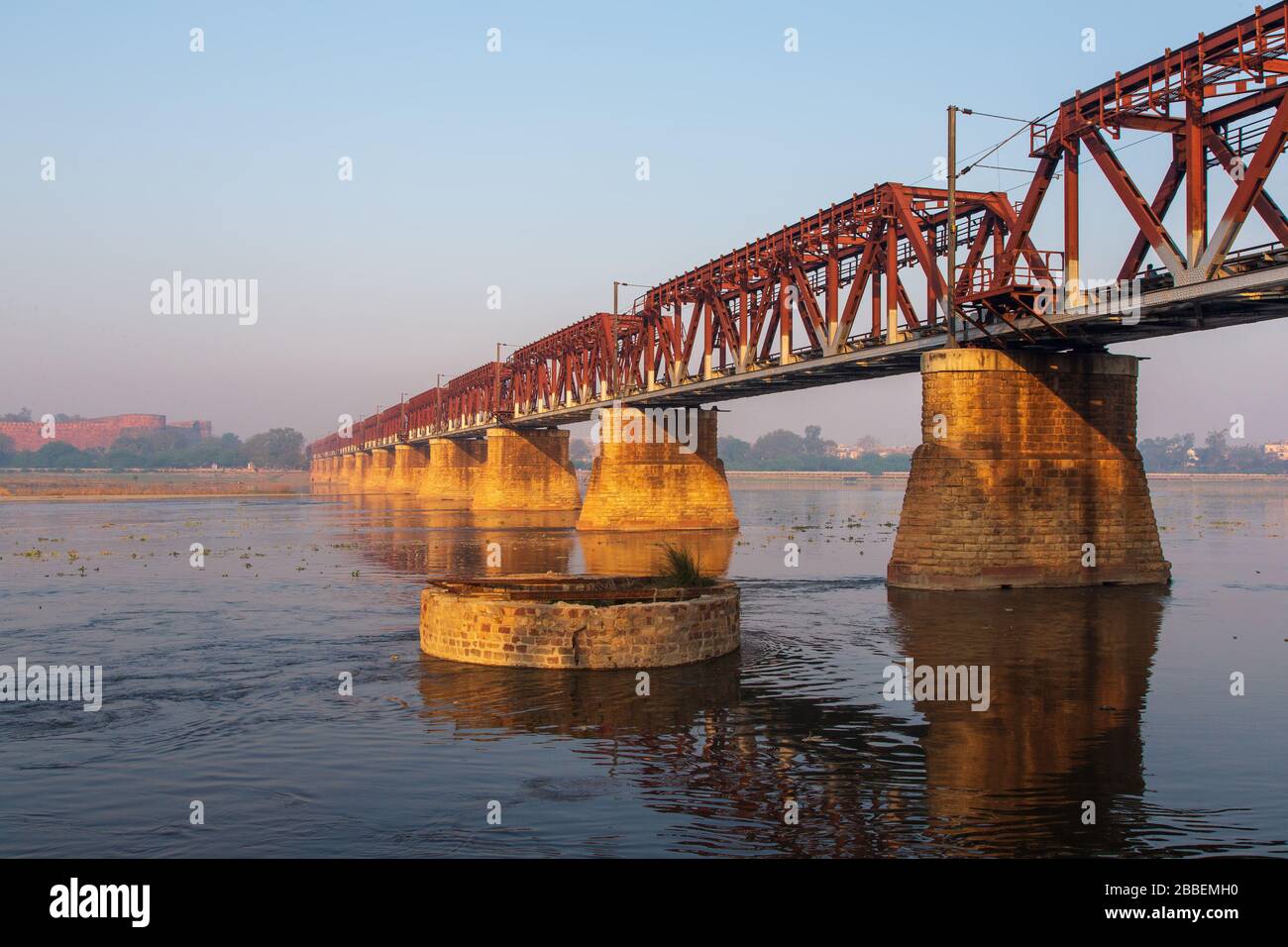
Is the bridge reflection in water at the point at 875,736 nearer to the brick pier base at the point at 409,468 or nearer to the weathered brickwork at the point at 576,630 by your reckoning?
the weathered brickwork at the point at 576,630

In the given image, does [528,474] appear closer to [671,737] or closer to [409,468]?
[409,468]

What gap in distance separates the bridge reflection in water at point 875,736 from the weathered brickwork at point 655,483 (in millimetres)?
38972

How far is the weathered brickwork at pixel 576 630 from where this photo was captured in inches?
838

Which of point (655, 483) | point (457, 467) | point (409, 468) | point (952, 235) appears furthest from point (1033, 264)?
point (409, 468)

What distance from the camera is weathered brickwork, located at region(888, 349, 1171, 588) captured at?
34.3m

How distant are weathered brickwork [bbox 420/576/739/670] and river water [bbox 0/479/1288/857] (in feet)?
1.63

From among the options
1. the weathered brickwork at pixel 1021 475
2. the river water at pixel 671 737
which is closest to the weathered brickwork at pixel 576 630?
the river water at pixel 671 737

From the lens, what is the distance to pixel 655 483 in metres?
69.4

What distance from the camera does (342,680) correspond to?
21.4m

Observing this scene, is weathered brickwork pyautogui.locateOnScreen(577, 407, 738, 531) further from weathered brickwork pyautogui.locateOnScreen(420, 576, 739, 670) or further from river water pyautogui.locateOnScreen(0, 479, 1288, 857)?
weathered brickwork pyautogui.locateOnScreen(420, 576, 739, 670)

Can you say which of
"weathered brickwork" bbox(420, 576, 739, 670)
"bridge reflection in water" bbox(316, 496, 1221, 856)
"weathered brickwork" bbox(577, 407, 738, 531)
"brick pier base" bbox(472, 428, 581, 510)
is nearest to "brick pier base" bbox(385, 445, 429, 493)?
"brick pier base" bbox(472, 428, 581, 510)
